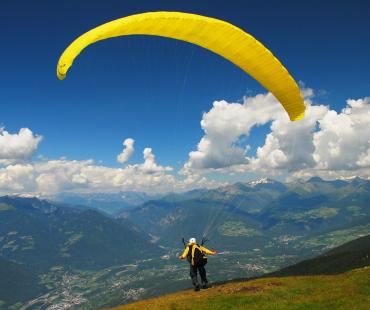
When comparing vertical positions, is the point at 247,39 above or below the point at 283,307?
above

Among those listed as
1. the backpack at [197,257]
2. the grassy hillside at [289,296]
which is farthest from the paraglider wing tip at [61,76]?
the grassy hillside at [289,296]

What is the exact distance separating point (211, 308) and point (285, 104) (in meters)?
14.5

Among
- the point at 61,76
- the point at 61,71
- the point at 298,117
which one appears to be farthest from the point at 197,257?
the point at 61,71

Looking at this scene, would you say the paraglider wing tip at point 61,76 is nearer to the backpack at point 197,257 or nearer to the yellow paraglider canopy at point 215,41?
the yellow paraglider canopy at point 215,41

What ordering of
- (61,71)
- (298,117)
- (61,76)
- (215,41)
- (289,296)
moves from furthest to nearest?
(289,296)
(298,117)
(215,41)
(61,76)
(61,71)

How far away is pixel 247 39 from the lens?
20.5 meters

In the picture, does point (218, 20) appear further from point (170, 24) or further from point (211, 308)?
point (211, 308)

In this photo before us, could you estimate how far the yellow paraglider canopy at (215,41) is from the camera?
16297 mm

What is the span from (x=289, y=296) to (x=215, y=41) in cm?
1829

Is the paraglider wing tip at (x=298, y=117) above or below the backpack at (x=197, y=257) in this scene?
above

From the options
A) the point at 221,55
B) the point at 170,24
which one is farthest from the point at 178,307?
the point at 170,24

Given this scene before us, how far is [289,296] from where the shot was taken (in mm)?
27438

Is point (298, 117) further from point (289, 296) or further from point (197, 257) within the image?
point (289, 296)

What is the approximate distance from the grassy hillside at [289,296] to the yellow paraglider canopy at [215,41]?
1202 centimetres
